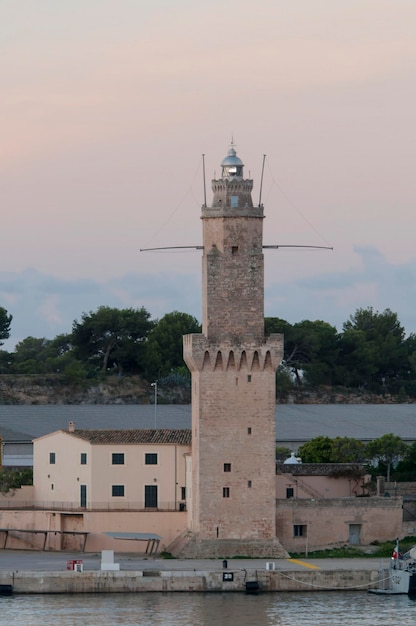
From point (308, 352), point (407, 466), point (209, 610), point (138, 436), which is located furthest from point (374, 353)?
point (209, 610)

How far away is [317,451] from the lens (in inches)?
3243

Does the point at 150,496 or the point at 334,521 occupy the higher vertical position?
the point at 150,496

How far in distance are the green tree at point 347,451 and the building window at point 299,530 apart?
1026cm

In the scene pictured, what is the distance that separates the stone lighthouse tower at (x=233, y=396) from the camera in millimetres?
69438

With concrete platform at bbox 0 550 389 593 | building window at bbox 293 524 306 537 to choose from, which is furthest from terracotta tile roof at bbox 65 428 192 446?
concrete platform at bbox 0 550 389 593

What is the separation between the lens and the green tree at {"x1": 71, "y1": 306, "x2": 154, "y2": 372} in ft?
396

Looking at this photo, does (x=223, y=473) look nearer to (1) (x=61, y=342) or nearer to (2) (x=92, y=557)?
(2) (x=92, y=557)

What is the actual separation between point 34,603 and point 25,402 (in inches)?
1922

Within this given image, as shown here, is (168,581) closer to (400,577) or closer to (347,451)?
(400,577)

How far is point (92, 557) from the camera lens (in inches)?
2756

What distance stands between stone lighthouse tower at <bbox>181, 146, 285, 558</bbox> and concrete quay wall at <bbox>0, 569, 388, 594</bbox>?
13.1ft

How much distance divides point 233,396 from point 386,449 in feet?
51.2

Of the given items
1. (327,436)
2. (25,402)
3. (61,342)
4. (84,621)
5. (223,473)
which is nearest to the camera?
(84,621)

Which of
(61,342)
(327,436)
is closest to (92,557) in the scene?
(327,436)
